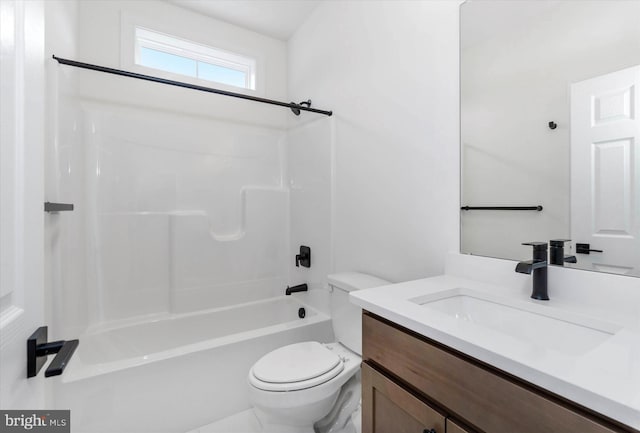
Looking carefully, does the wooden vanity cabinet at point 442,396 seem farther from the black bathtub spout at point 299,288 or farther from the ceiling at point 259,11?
the ceiling at point 259,11

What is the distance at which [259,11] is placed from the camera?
2.35 meters

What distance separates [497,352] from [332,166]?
66.4 inches

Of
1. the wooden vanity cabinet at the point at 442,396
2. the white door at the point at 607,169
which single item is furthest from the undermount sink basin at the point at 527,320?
the white door at the point at 607,169

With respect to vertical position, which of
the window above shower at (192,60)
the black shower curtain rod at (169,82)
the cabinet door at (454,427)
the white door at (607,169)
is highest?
the window above shower at (192,60)

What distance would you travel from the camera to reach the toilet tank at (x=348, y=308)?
1.52m

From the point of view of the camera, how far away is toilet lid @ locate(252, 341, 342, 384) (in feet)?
4.28

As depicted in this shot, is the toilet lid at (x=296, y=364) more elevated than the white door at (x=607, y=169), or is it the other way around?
the white door at (x=607, y=169)

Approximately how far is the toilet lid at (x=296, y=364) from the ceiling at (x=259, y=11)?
2.41 metres

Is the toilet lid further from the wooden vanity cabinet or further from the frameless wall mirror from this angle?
the frameless wall mirror

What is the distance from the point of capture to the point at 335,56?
2.12 m

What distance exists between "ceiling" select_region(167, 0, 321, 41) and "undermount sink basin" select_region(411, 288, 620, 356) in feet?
7.62

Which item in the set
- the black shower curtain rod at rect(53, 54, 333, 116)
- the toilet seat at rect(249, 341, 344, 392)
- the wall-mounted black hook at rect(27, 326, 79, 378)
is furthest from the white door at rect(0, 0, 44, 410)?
the black shower curtain rod at rect(53, 54, 333, 116)

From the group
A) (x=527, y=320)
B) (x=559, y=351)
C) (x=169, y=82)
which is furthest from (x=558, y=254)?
(x=169, y=82)

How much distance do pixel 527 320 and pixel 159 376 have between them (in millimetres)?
1648
